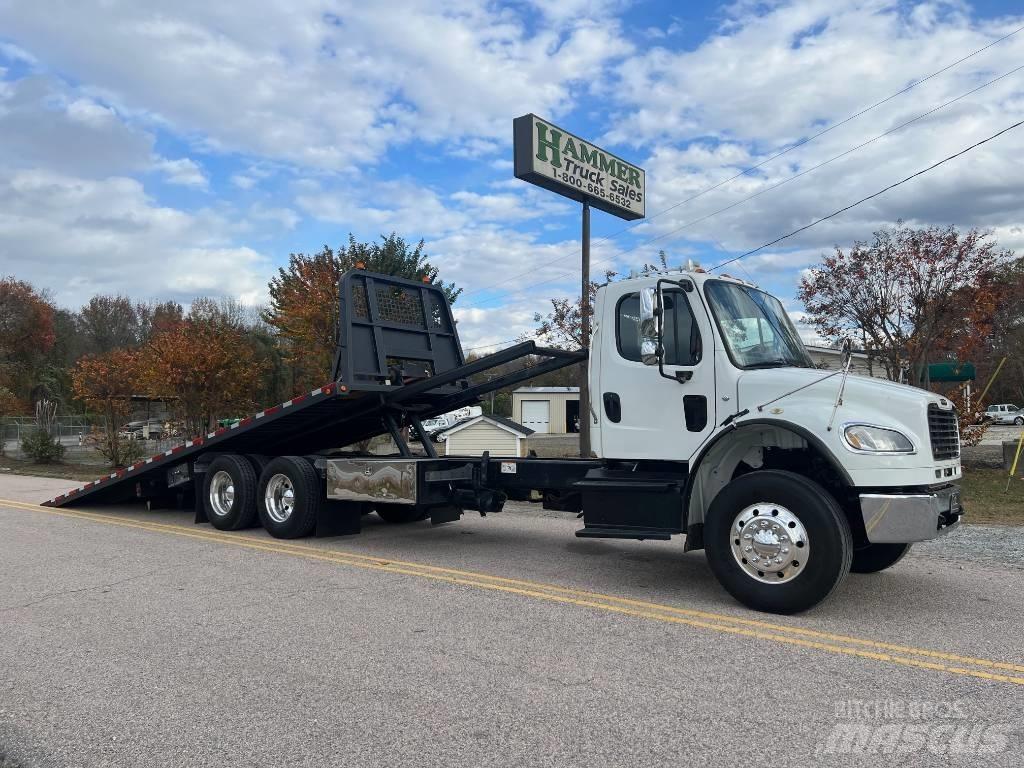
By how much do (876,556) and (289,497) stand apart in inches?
244

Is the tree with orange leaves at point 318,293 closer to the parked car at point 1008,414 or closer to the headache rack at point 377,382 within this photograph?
the headache rack at point 377,382

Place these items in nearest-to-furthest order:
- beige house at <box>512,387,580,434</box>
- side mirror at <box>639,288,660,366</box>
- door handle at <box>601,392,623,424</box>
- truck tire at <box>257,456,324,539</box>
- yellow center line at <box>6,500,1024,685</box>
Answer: yellow center line at <box>6,500,1024,685</box> → side mirror at <box>639,288,660,366</box> → door handle at <box>601,392,623,424</box> → truck tire at <box>257,456,324,539</box> → beige house at <box>512,387,580,434</box>

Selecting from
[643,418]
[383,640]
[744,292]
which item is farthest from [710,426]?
[383,640]

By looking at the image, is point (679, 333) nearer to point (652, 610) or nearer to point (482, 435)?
point (652, 610)

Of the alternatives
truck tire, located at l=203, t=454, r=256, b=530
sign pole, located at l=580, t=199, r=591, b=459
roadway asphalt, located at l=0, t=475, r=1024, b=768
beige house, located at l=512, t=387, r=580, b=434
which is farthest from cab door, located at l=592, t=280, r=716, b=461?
beige house, located at l=512, t=387, r=580, b=434

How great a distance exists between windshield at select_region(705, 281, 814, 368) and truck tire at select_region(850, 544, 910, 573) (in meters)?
1.59

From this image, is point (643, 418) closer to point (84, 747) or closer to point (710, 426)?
point (710, 426)

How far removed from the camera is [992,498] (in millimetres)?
12289

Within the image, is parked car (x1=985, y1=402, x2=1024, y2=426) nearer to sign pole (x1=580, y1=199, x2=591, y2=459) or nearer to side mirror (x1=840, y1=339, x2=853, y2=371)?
sign pole (x1=580, y1=199, x2=591, y2=459)

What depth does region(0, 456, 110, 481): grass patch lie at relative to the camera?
22234 mm

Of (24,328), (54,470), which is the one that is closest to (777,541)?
(54,470)

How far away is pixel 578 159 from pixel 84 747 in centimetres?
1470

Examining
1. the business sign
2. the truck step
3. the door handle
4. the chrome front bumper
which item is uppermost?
the business sign

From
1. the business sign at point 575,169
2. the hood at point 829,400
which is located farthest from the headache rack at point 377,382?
the business sign at point 575,169
